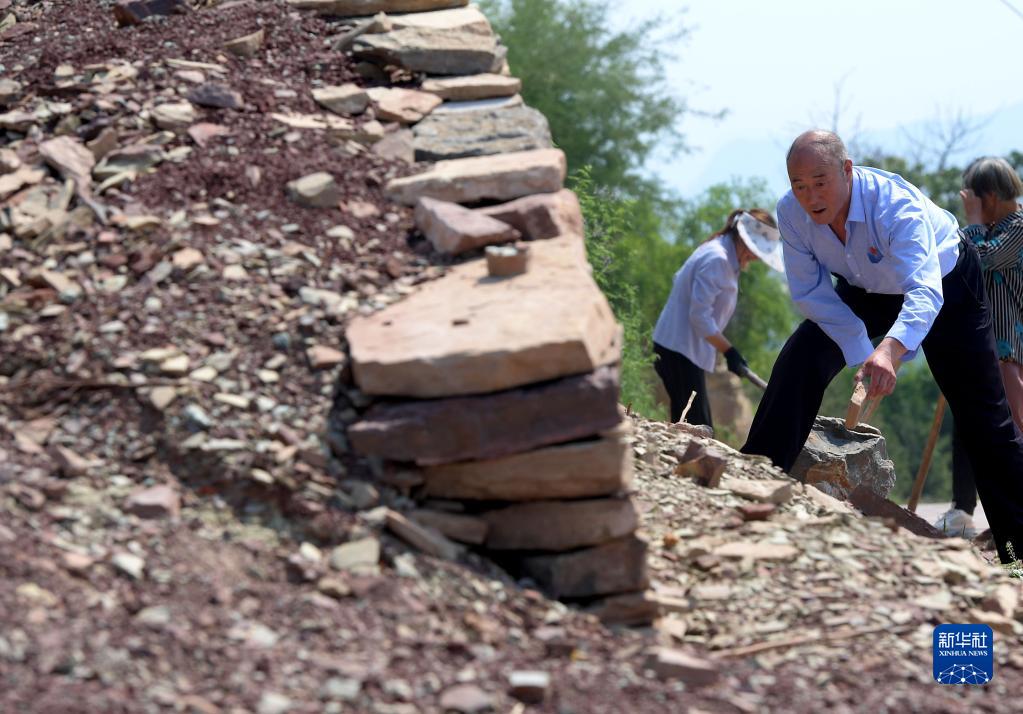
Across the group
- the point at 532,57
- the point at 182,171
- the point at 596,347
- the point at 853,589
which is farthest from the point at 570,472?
the point at 532,57

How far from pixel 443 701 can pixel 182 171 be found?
7.39 ft

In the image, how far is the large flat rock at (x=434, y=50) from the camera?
4.95 meters

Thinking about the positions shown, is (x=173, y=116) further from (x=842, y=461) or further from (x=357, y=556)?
(x=842, y=461)

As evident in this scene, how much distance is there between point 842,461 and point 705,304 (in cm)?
131

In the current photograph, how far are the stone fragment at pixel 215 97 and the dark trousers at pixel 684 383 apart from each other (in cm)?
351

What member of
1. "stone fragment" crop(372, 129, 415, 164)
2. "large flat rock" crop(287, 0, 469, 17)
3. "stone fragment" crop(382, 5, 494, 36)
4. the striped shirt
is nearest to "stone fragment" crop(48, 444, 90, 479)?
"stone fragment" crop(372, 129, 415, 164)

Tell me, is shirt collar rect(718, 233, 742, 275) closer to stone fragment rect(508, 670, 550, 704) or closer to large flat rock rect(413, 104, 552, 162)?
large flat rock rect(413, 104, 552, 162)

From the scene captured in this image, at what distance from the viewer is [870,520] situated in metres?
4.16

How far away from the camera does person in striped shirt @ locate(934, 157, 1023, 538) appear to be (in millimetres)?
6305

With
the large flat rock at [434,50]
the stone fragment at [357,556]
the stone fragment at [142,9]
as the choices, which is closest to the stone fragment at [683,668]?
the stone fragment at [357,556]

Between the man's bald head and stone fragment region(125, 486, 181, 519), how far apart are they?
9.58ft

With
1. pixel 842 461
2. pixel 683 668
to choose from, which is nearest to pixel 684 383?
pixel 842 461

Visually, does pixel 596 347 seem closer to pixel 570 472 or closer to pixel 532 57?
pixel 570 472

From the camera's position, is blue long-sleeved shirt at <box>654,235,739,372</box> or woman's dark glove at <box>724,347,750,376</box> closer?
blue long-sleeved shirt at <box>654,235,739,372</box>
